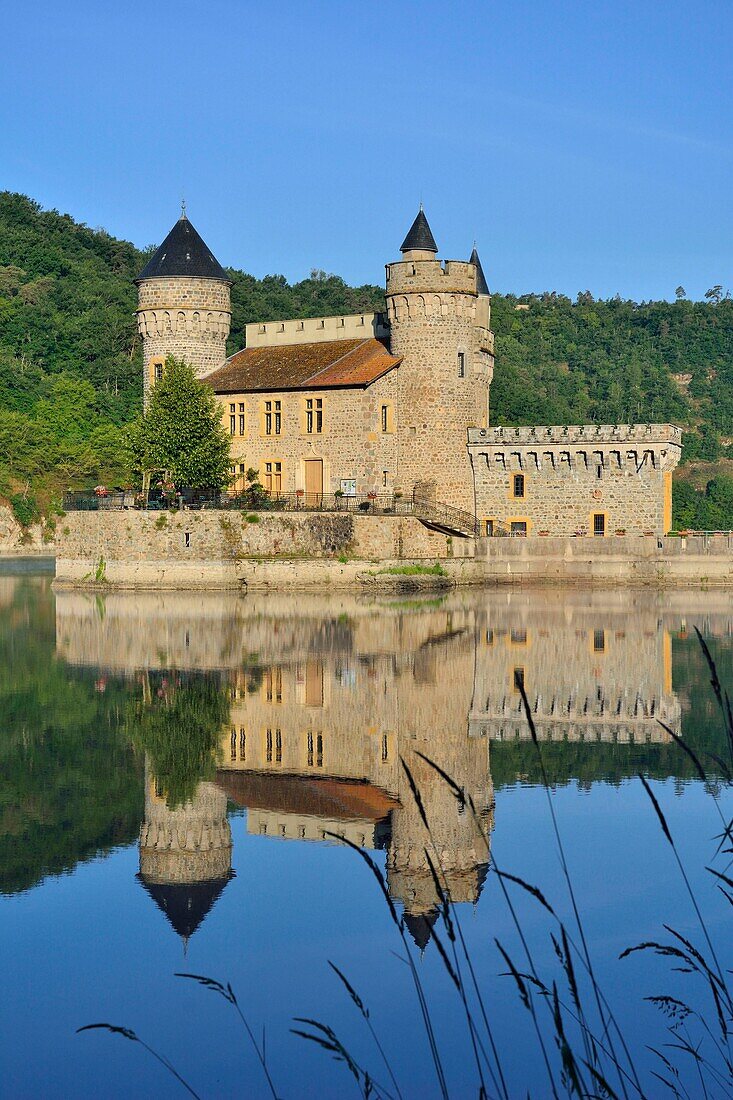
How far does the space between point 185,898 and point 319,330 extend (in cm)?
3818

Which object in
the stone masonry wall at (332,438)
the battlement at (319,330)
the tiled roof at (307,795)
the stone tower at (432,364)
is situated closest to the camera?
the tiled roof at (307,795)

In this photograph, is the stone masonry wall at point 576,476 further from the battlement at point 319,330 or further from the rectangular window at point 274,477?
the rectangular window at point 274,477

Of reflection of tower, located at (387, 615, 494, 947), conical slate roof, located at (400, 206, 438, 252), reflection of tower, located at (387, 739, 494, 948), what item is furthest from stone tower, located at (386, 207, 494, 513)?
reflection of tower, located at (387, 739, 494, 948)

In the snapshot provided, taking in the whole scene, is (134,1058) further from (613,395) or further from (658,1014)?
(613,395)

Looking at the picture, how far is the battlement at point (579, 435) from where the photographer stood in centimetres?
4294

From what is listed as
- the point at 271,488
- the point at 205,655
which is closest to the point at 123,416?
the point at 271,488

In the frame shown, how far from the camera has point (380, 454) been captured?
1711 inches

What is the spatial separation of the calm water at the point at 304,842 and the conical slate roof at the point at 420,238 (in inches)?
816

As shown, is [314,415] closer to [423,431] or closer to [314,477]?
[314,477]

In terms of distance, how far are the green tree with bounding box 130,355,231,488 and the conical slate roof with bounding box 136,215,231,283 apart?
15.9 ft

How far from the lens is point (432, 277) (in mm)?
42406

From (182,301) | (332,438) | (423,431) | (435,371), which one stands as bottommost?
(332,438)

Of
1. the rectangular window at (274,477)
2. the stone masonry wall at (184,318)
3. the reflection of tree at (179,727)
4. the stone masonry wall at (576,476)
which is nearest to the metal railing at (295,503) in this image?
the rectangular window at (274,477)

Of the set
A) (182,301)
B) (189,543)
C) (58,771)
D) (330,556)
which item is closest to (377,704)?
(58,771)
